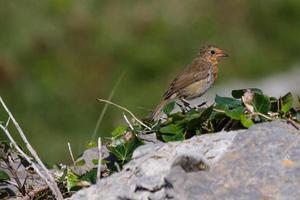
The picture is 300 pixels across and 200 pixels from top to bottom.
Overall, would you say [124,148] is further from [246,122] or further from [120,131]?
[246,122]

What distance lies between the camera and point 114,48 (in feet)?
48.9

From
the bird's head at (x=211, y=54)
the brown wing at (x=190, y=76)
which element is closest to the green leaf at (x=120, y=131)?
the brown wing at (x=190, y=76)

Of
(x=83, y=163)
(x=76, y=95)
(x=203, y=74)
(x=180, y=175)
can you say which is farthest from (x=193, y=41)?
(x=180, y=175)

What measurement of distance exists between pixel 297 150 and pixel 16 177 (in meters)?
1.70

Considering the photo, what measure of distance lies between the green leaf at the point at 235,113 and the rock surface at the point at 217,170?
5.6 inches

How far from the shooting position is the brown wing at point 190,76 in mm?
9609

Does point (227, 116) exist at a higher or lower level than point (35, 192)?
higher

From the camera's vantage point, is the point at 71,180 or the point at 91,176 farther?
the point at 71,180

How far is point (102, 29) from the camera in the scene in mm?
15188

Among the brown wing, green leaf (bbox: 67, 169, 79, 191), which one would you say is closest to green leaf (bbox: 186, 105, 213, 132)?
green leaf (bbox: 67, 169, 79, 191)

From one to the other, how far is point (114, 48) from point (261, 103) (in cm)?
946

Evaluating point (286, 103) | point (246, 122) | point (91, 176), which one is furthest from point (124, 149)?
point (286, 103)

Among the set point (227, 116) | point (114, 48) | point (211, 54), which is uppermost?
point (227, 116)

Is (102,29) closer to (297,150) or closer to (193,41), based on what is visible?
(193,41)
